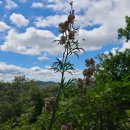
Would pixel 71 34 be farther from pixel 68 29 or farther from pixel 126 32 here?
pixel 126 32

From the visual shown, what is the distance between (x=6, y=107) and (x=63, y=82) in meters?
82.9

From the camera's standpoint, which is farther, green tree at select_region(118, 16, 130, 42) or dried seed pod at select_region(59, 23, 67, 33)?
green tree at select_region(118, 16, 130, 42)

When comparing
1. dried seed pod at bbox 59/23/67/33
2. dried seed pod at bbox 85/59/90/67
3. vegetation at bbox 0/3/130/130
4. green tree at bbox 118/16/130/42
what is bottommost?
vegetation at bbox 0/3/130/130

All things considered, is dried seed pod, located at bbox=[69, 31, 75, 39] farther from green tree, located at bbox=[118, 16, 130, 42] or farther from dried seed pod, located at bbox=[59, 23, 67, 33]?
green tree, located at bbox=[118, 16, 130, 42]

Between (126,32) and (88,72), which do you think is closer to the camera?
(88,72)

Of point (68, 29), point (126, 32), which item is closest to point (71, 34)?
point (68, 29)

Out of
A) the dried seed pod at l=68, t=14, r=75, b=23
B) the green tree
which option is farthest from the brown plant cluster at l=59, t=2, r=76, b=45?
the green tree

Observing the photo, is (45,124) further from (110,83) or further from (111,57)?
(111,57)

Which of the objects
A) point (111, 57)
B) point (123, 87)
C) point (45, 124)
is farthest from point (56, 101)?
point (111, 57)

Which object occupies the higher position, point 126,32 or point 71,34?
point 126,32

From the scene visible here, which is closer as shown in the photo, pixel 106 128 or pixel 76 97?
pixel 106 128

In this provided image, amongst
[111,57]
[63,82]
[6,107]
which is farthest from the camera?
[6,107]

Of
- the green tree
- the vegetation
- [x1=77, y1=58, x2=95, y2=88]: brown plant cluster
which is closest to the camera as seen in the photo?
the vegetation

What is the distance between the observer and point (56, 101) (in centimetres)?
500
